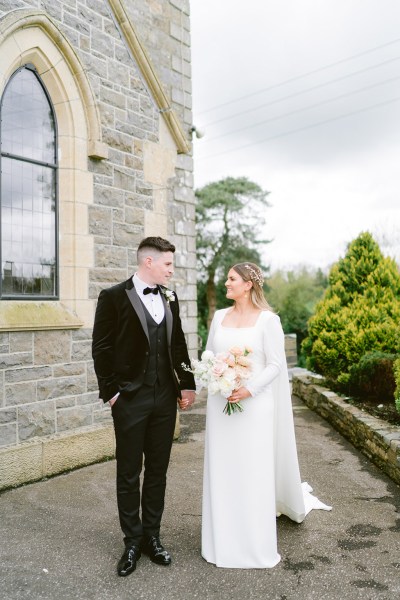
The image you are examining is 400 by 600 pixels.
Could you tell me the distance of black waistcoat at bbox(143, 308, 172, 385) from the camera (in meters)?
3.58

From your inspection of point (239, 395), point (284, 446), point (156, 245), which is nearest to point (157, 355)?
point (239, 395)

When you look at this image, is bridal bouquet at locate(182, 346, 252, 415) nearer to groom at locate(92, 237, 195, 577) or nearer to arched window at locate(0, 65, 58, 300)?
groom at locate(92, 237, 195, 577)

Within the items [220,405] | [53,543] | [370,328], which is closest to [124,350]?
[220,405]

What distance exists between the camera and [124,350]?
3.53 metres

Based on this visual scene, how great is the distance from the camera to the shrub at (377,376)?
301 inches

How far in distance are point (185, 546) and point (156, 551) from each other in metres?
0.33

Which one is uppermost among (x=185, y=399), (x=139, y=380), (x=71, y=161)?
(x=71, y=161)

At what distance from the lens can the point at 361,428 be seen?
6414 millimetres

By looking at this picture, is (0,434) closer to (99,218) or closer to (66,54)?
(99,218)

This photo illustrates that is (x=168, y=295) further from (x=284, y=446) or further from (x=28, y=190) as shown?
(x=28, y=190)

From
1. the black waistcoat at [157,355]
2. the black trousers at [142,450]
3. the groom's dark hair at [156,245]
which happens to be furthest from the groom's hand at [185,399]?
the groom's dark hair at [156,245]

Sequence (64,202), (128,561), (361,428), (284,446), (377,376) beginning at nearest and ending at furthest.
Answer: (128,561), (284,446), (64,202), (361,428), (377,376)

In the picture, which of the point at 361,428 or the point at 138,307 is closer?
the point at 138,307

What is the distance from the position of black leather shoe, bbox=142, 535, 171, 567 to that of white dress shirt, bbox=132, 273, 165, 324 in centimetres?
152
